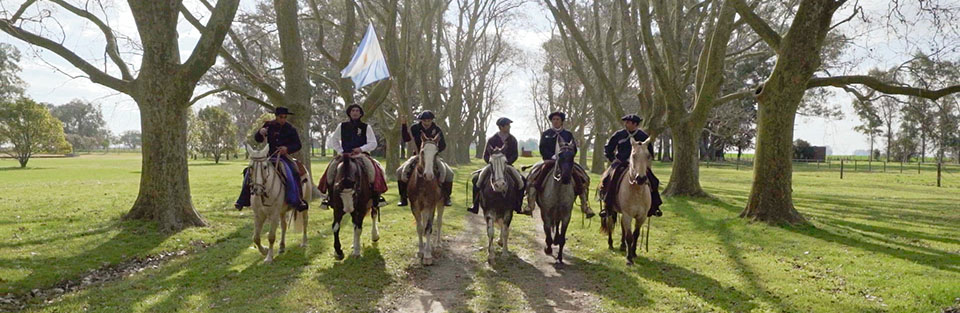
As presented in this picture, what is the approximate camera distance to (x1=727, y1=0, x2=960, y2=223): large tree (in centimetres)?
1122

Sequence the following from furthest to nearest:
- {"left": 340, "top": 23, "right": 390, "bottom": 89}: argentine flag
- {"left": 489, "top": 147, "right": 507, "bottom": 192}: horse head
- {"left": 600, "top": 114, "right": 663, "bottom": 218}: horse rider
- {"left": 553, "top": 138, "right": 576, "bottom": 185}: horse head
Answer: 1. {"left": 340, "top": 23, "right": 390, "bottom": 89}: argentine flag
2. {"left": 600, "top": 114, "right": 663, "bottom": 218}: horse rider
3. {"left": 553, "top": 138, "right": 576, "bottom": 185}: horse head
4. {"left": 489, "top": 147, "right": 507, "bottom": 192}: horse head

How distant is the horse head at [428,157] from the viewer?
855 centimetres

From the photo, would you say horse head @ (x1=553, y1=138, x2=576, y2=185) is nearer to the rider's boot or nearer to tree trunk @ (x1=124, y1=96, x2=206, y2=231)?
the rider's boot

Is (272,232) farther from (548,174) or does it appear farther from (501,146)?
(548,174)

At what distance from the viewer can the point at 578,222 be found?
14.0 metres

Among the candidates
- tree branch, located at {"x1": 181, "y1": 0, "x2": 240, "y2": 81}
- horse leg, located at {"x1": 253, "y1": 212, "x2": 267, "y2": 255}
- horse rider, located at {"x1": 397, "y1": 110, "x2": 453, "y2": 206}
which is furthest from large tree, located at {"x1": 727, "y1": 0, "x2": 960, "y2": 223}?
tree branch, located at {"x1": 181, "y1": 0, "x2": 240, "y2": 81}

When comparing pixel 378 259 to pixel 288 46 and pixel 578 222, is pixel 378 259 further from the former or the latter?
pixel 288 46

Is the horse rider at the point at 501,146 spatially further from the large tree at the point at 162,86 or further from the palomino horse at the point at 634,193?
the large tree at the point at 162,86

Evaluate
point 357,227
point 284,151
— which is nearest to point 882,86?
point 357,227

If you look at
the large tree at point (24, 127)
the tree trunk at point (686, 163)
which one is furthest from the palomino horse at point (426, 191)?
the large tree at point (24, 127)

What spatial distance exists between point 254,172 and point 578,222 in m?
8.55

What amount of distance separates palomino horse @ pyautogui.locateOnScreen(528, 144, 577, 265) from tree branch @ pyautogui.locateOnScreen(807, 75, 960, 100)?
301 inches

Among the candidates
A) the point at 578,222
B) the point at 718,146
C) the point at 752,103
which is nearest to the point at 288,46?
the point at 578,222

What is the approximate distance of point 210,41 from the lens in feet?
36.8
